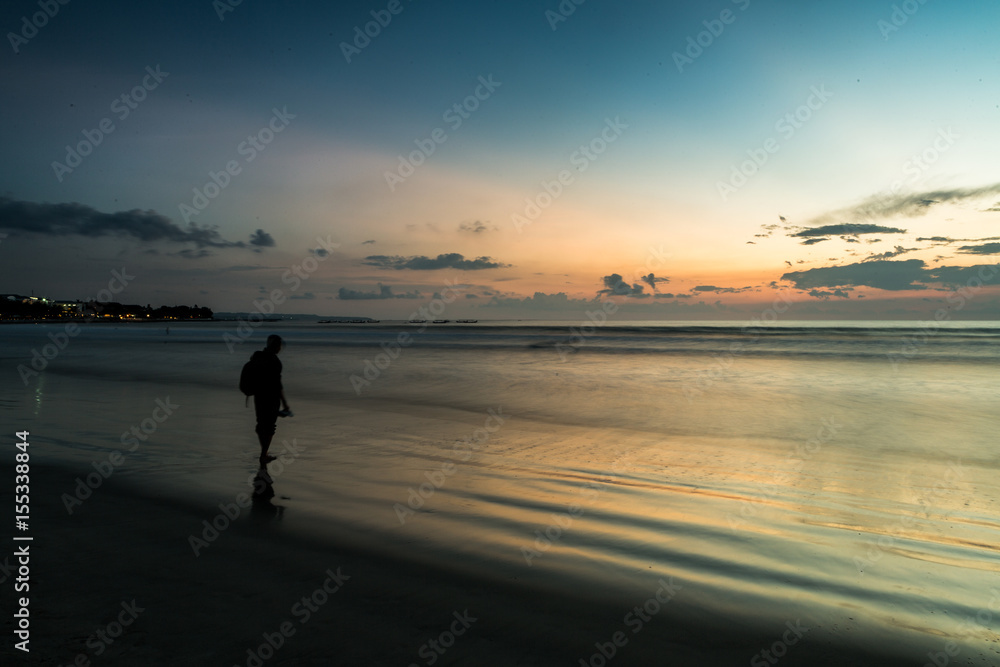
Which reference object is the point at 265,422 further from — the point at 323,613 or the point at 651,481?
the point at 651,481

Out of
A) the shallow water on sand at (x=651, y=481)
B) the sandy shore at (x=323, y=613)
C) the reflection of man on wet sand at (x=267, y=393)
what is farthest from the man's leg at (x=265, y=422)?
the sandy shore at (x=323, y=613)

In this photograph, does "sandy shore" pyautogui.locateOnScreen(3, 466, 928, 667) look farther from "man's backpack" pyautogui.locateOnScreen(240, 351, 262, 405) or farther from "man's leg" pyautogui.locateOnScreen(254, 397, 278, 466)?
"man's backpack" pyautogui.locateOnScreen(240, 351, 262, 405)

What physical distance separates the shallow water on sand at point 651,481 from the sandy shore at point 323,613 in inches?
12.4

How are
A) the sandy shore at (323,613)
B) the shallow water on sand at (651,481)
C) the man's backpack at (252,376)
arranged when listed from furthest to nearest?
the man's backpack at (252,376)
the shallow water on sand at (651,481)
the sandy shore at (323,613)

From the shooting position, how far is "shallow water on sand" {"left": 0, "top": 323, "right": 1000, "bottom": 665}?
505 cm

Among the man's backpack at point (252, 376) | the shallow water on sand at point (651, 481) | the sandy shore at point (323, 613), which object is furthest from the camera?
the man's backpack at point (252, 376)

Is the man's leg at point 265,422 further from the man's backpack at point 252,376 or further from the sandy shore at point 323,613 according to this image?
the sandy shore at point 323,613

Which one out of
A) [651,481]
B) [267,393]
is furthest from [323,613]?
[651,481]

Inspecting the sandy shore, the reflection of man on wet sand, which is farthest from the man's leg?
the sandy shore

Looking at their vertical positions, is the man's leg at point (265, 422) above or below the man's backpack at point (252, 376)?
below

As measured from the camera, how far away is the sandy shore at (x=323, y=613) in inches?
149

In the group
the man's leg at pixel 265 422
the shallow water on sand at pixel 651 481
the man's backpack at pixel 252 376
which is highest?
the man's backpack at pixel 252 376

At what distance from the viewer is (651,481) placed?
28.3 ft

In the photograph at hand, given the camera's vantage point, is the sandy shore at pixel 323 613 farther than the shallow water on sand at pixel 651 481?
No
